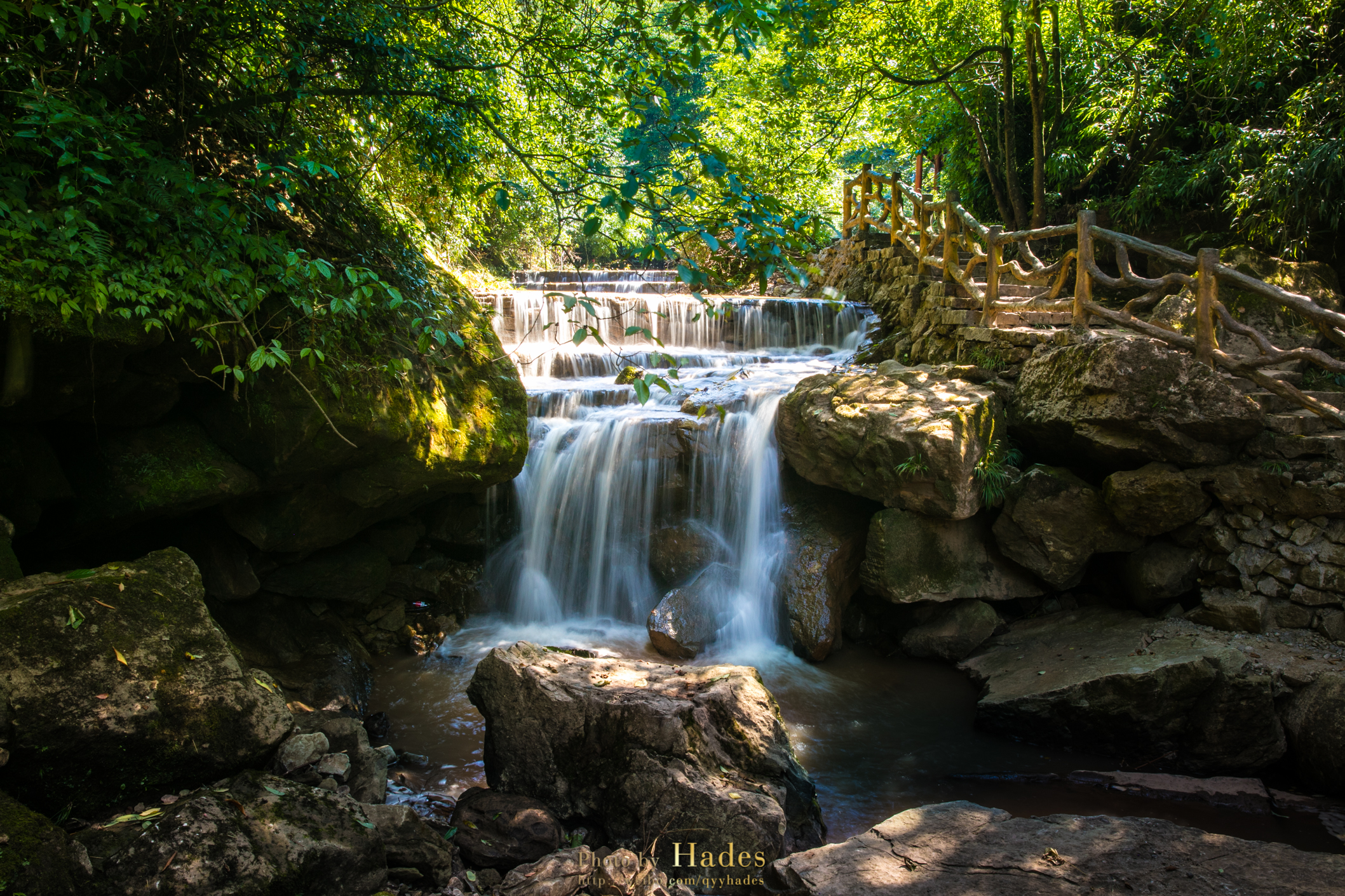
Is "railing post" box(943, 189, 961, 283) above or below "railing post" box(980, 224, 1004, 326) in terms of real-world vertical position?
above

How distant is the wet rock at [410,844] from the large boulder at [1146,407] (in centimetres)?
587

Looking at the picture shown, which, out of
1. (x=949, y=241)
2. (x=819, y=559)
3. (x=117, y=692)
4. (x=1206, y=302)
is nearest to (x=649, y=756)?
(x=117, y=692)

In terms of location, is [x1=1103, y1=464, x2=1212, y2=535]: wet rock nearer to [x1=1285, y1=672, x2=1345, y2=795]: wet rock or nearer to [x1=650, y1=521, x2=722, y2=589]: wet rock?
[x1=1285, y1=672, x2=1345, y2=795]: wet rock

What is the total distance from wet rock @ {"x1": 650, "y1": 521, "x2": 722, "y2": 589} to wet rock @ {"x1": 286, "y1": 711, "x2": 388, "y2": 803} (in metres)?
3.58

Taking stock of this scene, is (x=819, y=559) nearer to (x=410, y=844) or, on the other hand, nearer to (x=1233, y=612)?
(x=1233, y=612)

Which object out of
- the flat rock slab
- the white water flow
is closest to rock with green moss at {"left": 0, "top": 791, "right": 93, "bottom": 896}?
the flat rock slab

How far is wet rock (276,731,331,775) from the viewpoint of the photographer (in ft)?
11.9

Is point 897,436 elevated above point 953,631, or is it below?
above

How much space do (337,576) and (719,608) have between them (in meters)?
3.54

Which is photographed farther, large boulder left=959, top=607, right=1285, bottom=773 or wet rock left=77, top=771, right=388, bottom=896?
large boulder left=959, top=607, right=1285, bottom=773

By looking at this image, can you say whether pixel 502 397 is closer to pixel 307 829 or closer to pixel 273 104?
pixel 273 104

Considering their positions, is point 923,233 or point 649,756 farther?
point 923,233

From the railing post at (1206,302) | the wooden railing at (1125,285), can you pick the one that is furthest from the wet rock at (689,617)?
the railing post at (1206,302)

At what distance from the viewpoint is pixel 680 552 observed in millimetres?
7617
